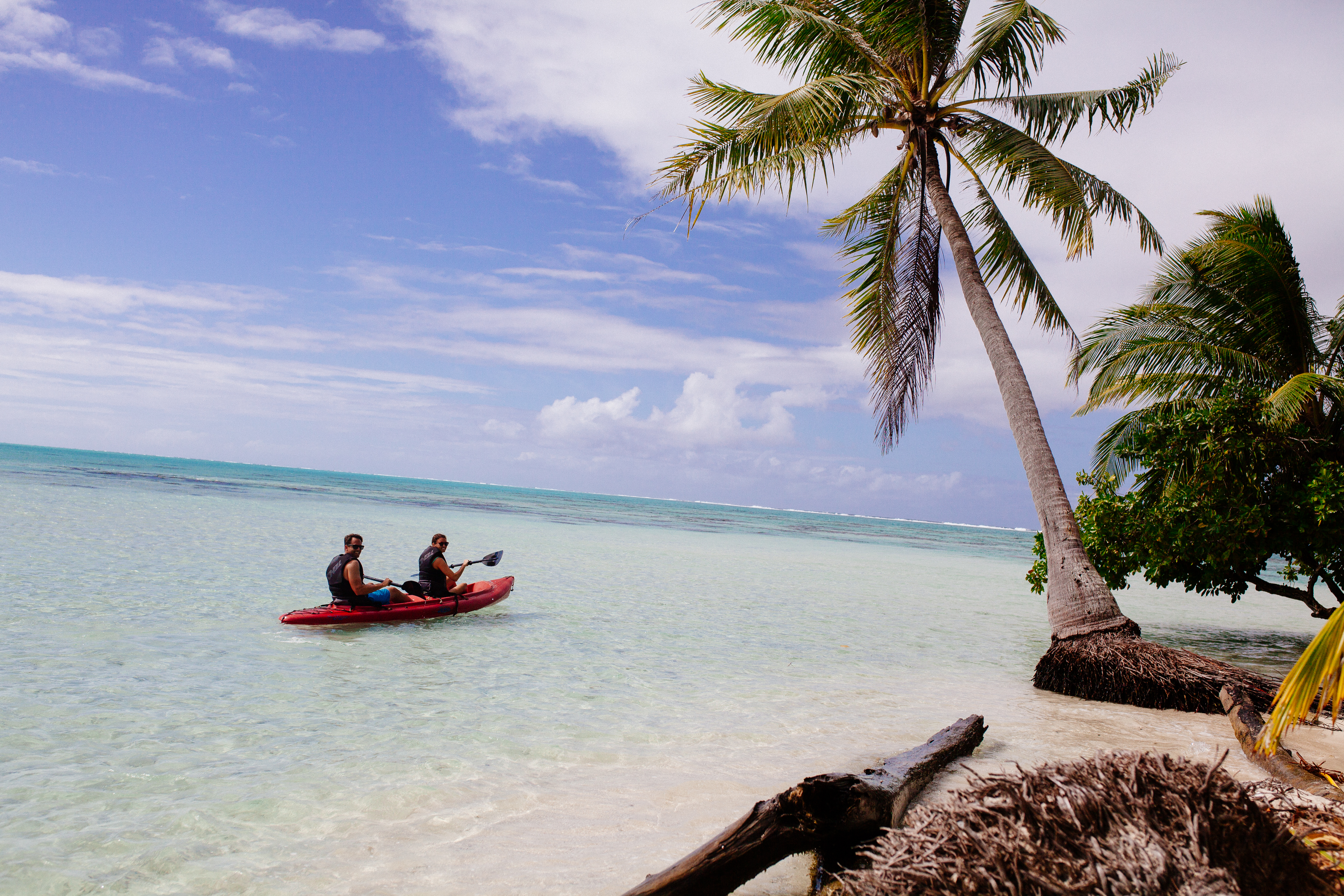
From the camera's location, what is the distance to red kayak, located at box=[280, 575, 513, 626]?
816cm

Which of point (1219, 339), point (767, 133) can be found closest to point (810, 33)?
point (767, 133)

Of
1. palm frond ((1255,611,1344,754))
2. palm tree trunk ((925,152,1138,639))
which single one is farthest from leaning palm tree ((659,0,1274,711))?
palm frond ((1255,611,1344,754))

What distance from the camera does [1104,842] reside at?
75.4 inches

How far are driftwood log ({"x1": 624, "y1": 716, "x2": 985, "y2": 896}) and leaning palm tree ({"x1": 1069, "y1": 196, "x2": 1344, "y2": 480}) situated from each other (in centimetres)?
870

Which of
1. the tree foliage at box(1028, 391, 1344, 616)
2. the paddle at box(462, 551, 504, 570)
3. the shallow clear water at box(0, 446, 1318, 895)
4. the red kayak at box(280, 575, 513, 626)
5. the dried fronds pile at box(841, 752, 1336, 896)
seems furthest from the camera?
the paddle at box(462, 551, 504, 570)

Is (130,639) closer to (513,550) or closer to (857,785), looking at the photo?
(857,785)

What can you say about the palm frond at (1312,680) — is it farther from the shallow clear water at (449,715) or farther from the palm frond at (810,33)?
the palm frond at (810,33)

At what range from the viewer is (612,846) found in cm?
347

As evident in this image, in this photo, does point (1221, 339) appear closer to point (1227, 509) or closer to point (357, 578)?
point (1227, 509)

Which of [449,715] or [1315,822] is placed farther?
[449,715]

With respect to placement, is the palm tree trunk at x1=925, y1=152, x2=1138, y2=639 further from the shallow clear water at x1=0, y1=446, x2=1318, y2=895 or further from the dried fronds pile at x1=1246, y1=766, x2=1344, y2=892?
the dried fronds pile at x1=1246, y1=766, x2=1344, y2=892

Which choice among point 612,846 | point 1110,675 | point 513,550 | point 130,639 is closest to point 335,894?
point 612,846

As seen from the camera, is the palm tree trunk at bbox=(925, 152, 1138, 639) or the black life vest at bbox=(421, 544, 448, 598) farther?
the black life vest at bbox=(421, 544, 448, 598)

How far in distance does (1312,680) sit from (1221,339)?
10.5 metres
